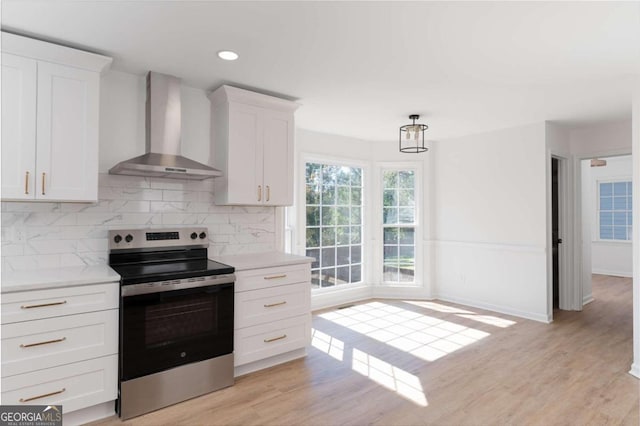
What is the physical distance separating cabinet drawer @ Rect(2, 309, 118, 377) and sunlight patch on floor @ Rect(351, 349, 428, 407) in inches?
74.0

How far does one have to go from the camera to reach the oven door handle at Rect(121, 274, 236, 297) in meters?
2.30

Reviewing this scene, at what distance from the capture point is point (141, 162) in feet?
8.82

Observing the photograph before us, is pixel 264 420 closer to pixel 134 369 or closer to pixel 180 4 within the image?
pixel 134 369

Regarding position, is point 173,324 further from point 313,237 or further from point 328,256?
point 328,256

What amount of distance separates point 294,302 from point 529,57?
262cm

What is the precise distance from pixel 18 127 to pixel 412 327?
390 centimetres

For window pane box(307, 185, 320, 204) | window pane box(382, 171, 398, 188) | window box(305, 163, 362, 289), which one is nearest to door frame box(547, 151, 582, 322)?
window pane box(382, 171, 398, 188)

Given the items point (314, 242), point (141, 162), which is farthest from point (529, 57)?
point (314, 242)

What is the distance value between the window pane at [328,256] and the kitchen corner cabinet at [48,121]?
310 cm

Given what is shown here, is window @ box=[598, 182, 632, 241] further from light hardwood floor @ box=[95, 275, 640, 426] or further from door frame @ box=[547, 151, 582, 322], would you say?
light hardwood floor @ box=[95, 275, 640, 426]

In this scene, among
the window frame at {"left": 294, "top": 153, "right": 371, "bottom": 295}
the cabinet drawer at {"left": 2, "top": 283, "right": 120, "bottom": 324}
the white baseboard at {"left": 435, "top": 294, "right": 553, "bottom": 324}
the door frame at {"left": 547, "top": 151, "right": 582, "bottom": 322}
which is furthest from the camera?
the door frame at {"left": 547, "top": 151, "right": 582, "bottom": 322}

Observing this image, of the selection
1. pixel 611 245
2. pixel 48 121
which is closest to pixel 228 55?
pixel 48 121

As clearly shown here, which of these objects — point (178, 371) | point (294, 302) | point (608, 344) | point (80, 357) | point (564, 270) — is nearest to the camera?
point (80, 357)

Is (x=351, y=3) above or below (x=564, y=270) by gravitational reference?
above
